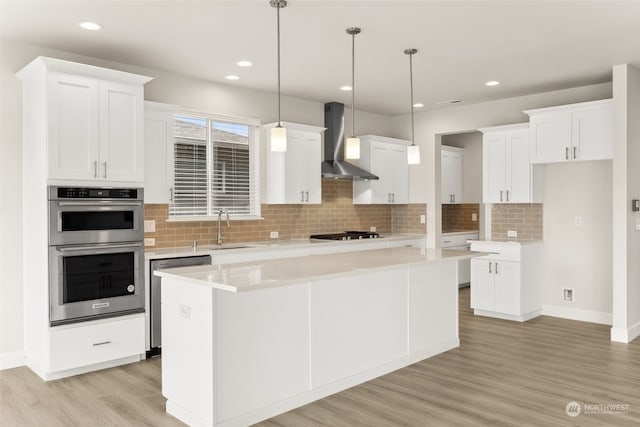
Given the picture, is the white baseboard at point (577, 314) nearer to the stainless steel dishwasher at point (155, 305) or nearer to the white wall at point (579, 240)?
the white wall at point (579, 240)

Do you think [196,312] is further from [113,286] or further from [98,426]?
[113,286]

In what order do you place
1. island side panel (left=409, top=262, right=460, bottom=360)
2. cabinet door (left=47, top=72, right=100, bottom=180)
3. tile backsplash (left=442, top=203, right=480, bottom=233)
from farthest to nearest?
1. tile backsplash (left=442, top=203, right=480, bottom=233)
2. island side panel (left=409, top=262, right=460, bottom=360)
3. cabinet door (left=47, top=72, right=100, bottom=180)

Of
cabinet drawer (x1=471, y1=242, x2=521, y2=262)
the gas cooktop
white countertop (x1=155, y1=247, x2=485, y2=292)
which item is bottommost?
cabinet drawer (x1=471, y1=242, x2=521, y2=262)

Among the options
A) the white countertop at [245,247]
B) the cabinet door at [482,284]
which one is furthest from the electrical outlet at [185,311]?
the cabinet door at [482,284]

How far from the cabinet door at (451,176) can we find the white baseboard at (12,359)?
6.55 m

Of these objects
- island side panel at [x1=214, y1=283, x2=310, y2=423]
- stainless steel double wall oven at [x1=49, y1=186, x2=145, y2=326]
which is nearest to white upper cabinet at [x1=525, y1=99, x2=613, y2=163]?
island side panel at [x1=214, y1=283, x2=310, y2=423]

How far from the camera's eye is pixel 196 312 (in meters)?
3.02

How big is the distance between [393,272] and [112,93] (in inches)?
112

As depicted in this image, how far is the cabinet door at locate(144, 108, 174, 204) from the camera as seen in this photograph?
4766 mm

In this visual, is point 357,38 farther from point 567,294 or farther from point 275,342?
point 567,294

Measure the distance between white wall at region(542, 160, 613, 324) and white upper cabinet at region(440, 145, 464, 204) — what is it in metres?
2.40

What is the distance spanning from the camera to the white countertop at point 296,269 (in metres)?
2.85

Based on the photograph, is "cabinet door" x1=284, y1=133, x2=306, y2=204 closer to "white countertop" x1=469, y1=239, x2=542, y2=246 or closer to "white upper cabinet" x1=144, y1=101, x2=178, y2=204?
"white upper cabinet" x1=144, y1=101, x2=178, y2=204

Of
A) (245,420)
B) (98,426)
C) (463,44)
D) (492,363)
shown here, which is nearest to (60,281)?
(98,426)
